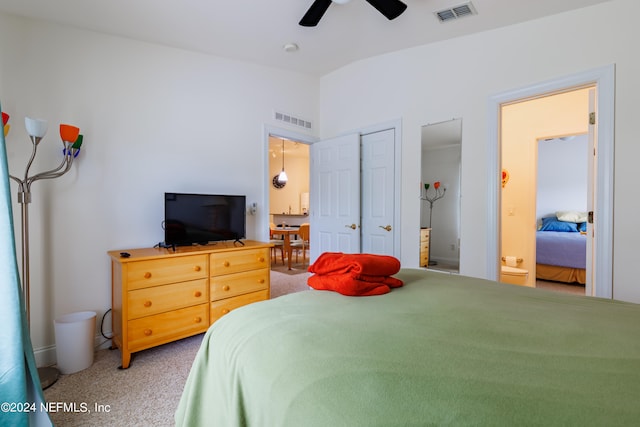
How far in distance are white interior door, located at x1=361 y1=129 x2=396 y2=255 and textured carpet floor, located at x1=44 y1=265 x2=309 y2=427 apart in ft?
7.22

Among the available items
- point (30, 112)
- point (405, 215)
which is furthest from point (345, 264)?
point (30, 112)

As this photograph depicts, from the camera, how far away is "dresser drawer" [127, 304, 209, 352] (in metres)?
2.22

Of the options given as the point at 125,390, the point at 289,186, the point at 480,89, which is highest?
the point at 480,89

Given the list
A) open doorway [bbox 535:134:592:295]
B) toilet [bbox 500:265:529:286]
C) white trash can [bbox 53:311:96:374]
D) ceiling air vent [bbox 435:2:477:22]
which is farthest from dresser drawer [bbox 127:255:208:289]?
open doorway [bbox 535:134:592:295]

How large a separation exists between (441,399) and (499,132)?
271 cm

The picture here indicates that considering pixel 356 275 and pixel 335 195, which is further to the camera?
pixel 335 195

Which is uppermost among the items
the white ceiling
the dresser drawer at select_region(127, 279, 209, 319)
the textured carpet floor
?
the white ceiling

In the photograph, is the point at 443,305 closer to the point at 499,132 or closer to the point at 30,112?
the point at 499,132

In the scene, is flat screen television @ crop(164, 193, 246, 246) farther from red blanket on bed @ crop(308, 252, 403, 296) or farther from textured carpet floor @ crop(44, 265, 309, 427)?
red blanket on bed @ crop(308, 252, 403, 296)

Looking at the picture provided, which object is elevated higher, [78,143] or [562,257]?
[78,143]

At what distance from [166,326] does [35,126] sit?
168cm

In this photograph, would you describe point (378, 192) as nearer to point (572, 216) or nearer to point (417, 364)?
point (417, 364)

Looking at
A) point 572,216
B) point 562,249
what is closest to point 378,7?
point 562,249

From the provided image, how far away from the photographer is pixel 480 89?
275cm
